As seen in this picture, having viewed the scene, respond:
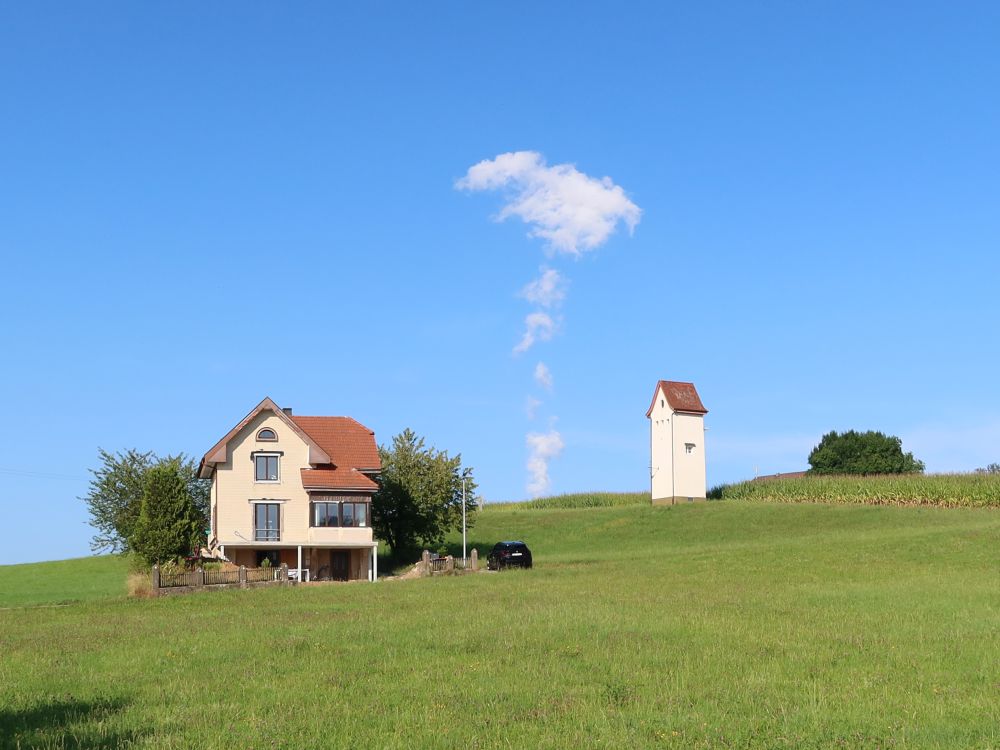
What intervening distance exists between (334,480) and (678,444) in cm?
4133

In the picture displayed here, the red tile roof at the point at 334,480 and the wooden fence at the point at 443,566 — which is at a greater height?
the red tile roof at the point at 334,480

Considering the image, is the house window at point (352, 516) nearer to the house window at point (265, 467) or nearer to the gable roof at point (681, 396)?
the house window at point (265, 467)

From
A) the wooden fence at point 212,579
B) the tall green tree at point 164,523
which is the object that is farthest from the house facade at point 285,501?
the wooden fence at point 212,579

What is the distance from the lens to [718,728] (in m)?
15.2

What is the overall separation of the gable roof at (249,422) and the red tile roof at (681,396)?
1586 inches

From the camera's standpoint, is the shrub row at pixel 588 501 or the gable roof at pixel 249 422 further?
the shrub row at pixel 588 501

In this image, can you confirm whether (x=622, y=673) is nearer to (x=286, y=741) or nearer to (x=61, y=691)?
(x=286, y=741)

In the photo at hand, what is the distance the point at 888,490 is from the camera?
86.9 metres

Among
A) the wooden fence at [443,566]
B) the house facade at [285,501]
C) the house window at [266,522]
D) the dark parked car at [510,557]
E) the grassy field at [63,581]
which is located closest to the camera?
the wooden fence at [443,566]

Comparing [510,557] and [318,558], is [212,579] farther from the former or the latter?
[510,557]

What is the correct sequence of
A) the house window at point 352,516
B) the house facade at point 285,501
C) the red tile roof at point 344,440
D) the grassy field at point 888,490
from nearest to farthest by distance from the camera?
the house facade at point 285,501 → the house window at point 352,516 → the red tile roof at point 344,440 → the grassy field at point 888,490

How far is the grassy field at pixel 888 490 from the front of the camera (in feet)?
271

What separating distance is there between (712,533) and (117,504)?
43167mm

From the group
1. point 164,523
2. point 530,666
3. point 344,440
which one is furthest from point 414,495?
point 530,666
